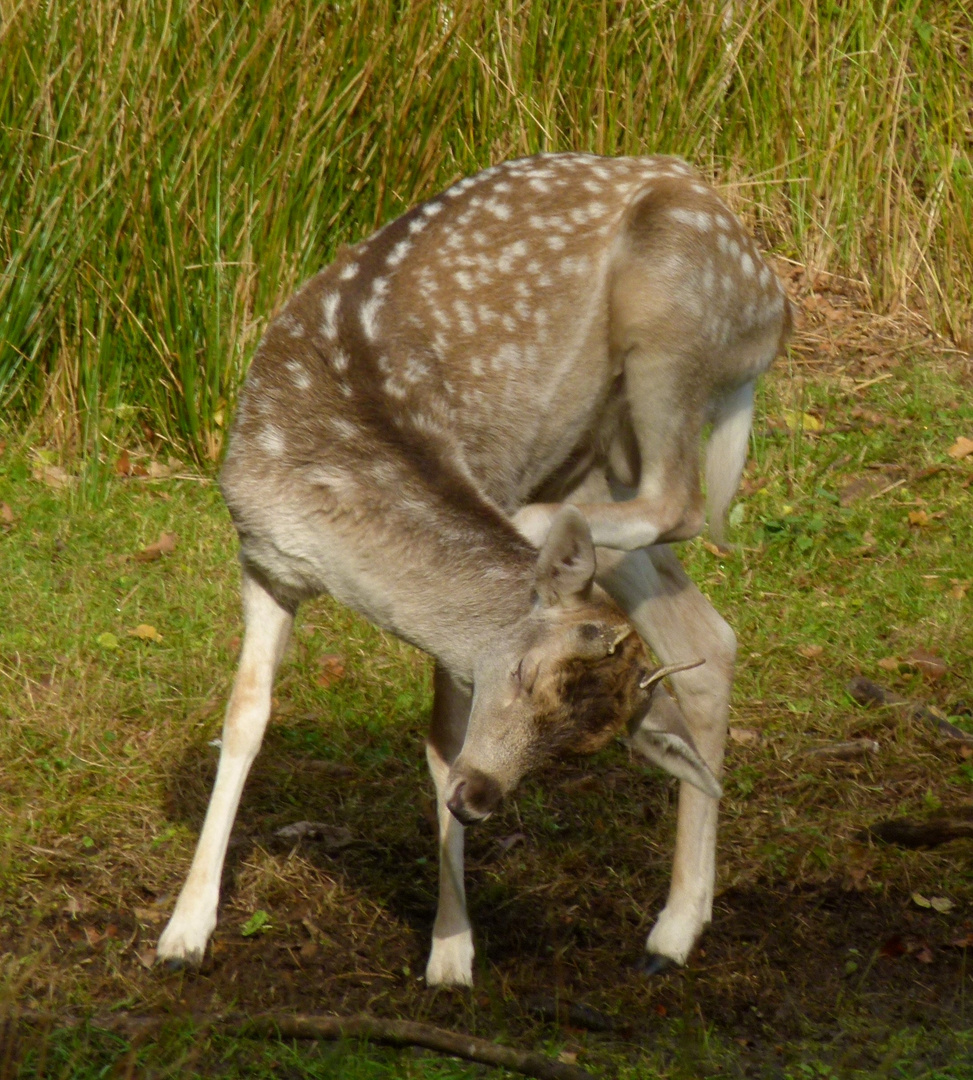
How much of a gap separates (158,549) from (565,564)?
3.18 meters

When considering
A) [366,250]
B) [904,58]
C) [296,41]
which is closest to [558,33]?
[296,41]

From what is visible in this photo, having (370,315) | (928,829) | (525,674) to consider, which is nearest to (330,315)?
(370,315)

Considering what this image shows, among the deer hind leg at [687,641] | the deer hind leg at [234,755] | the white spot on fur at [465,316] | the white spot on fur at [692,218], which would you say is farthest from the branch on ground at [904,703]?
the deer hind leg at [234,755]

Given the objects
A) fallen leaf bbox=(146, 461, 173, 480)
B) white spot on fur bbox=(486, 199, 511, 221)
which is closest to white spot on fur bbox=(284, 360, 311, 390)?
white spot on fur bbox=(486, 199, 511, 221)

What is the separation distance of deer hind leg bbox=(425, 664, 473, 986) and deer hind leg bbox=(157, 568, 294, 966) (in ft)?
1.46

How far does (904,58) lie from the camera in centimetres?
906

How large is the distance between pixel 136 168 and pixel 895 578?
11.4 feet

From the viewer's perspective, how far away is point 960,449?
753cm

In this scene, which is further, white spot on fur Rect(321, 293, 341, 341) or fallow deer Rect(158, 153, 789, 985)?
→ white spot on fur Rect(321, 293, 341, 341)

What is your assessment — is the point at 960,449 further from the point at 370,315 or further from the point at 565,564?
the point at 565,564

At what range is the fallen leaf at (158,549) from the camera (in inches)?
245

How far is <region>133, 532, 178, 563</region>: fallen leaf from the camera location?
6.21 metres

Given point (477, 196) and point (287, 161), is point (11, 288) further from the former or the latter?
point (477, 196)

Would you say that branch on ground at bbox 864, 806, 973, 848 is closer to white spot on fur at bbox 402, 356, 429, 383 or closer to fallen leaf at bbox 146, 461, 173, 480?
white spot on fur at bbox 402, 356, 429, 383
